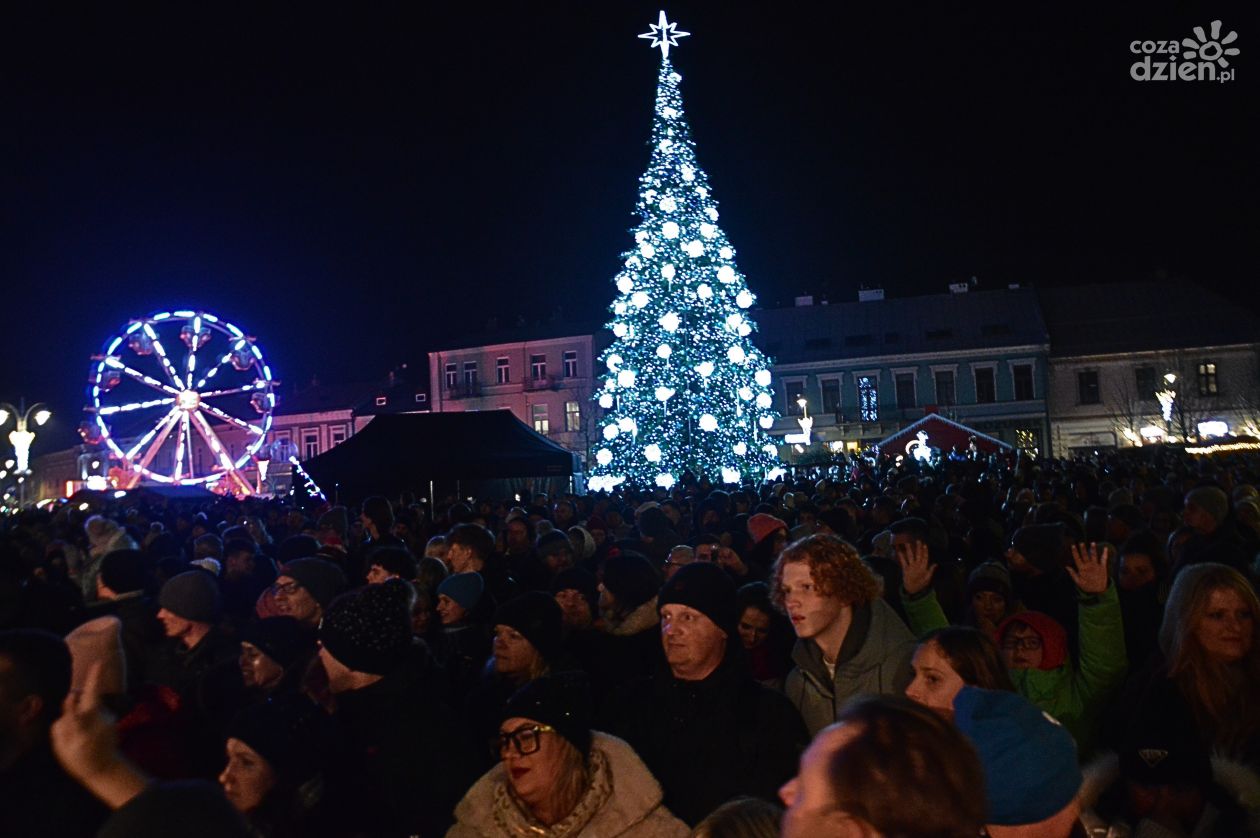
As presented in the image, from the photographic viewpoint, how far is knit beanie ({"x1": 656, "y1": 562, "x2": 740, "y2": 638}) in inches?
164

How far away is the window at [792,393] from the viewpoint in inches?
2132

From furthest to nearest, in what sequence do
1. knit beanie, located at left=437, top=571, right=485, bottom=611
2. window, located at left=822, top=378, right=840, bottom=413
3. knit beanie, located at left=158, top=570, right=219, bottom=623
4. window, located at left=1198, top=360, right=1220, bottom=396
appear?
window, located at left=822, top=378, right=840, bottom=413, window, located at left=1198, top=360, right=1220, bottom=396, knit beanie, located at left=437, top=571, right=485, bottom=611, knit beanie, located at left=158, top=570, right=219, bottom=623

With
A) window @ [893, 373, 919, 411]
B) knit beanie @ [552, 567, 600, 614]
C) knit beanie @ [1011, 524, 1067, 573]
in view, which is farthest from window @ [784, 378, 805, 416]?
knit beanie @ [552, 567, 600, 614]

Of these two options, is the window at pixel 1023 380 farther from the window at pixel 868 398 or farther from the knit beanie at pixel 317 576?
the knit beanie at pixel 317 576

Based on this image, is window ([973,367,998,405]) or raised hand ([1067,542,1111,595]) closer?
raised hand ([1067,542,1111,595])

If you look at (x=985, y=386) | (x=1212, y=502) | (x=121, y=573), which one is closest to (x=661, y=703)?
(x=121, y=573)

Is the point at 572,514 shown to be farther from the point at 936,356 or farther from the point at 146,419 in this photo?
the point at 146,419

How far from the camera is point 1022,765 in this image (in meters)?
2.36

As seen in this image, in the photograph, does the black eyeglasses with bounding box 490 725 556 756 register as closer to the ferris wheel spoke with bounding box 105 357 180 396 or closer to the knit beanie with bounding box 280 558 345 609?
the knit beanie with bounding box 280 558 345 609

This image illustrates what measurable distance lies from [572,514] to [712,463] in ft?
47.8

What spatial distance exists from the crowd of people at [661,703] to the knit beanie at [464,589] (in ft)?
0.06

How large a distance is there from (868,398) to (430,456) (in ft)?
124

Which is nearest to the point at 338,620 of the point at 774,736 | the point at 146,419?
the point at 774,736

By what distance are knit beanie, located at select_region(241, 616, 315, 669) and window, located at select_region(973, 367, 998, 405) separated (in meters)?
51.3
